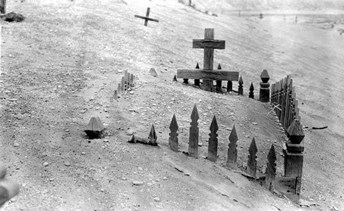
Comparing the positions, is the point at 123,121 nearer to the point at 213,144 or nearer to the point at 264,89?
the point at 213,144

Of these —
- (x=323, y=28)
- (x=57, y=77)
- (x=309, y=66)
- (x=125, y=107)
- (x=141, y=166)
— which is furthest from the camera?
(x=323, y=28)

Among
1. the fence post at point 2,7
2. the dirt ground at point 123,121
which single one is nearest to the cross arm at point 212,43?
the dirt ground at point 123,121

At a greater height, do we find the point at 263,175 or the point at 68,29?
the point at 68,29

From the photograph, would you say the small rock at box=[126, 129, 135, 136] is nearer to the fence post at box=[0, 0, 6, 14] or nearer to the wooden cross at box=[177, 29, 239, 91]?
the wooden cross at box=[177, 29, 239, 91]

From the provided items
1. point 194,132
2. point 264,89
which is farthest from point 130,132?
point 264,89

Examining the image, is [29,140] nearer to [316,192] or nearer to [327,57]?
[316,192]

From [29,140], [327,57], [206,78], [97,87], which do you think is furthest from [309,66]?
[29,140]

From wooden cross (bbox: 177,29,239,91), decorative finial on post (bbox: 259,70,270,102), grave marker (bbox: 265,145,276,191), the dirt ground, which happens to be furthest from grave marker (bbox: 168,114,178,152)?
decorative finial on post (bbox: 259,70,270,102)
